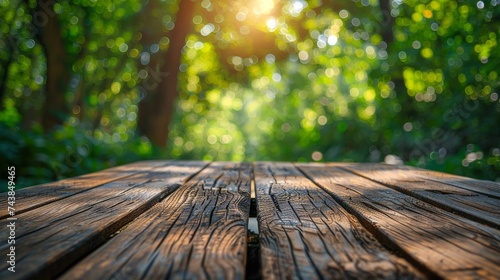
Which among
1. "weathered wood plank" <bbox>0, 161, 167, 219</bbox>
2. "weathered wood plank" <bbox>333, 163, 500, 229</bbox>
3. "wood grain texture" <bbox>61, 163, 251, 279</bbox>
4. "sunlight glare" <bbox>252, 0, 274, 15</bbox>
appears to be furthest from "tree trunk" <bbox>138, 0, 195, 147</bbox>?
"wood grain texture" <bbox>61, 163, 251, 279</bbox>

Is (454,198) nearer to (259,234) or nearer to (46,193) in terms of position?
(259,234)

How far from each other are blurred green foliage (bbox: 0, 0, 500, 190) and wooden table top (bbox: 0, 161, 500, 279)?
348 centimetres

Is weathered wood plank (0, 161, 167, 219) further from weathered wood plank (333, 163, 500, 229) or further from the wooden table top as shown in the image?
weathered wood plank (333, 163, 500, 229)

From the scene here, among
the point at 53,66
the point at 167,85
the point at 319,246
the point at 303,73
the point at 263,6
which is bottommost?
the point at 319,246

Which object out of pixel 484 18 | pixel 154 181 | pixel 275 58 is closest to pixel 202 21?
pixel 275 58

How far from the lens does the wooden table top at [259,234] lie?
2.67 ft

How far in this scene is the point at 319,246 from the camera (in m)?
0.97

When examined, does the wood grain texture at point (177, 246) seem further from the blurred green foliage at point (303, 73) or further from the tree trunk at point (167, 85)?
the tree trunk at point (167, 85)

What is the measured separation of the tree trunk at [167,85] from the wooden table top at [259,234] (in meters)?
6.76

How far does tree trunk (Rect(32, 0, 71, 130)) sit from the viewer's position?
7420 mm

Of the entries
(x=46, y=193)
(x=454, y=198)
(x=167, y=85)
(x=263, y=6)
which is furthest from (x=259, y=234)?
(x=263, y=6)

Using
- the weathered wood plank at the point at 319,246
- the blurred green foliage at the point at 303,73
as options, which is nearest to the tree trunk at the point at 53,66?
the blurred green foliage at the point at 303,73

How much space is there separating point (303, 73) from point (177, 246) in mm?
15862

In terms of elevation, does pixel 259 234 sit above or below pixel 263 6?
below
